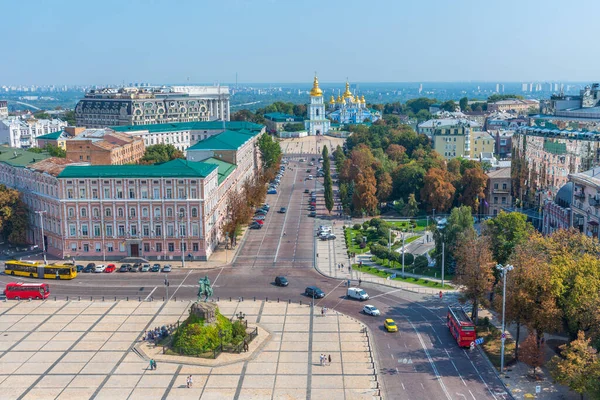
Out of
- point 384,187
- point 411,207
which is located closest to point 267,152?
point 384,187

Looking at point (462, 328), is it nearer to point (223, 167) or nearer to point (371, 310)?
point (371, 310)

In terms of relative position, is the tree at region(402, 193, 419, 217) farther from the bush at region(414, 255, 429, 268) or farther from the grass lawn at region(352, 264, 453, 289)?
the grass lawn at region(352, 264, 453, 289)

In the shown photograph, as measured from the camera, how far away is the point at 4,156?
319ft

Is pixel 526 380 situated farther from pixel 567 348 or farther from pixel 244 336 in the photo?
pixel 244 336

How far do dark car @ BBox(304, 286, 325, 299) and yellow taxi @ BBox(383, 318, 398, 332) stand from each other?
9636mm

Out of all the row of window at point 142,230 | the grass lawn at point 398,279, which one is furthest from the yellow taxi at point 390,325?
the row of window at point 142,230

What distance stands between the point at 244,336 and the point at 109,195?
109 ft

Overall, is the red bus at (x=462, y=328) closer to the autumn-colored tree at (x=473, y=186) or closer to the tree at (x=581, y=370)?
the tree at (x=581, y=370)

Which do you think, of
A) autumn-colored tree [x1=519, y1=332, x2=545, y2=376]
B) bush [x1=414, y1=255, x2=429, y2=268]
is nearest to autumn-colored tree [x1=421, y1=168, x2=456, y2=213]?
bush [x1=414, y1=255, x2=429, y2=268]

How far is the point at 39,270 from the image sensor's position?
71.2m

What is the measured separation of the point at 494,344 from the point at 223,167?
5549 centimetres

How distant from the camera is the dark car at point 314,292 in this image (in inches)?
2517

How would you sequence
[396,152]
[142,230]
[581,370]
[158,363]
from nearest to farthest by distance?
[581,370] → [158,363] → [142,230] → [396,152]

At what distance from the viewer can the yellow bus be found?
70688mm
